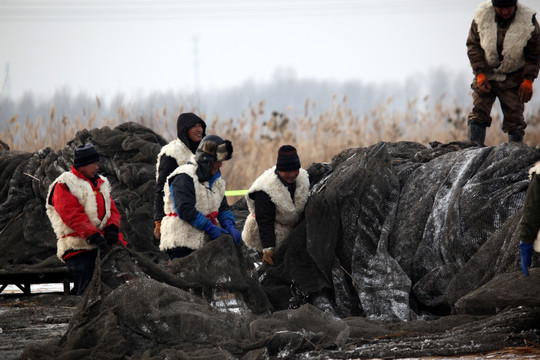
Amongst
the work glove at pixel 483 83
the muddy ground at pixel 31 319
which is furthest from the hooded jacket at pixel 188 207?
the work glove at pixel 483 83

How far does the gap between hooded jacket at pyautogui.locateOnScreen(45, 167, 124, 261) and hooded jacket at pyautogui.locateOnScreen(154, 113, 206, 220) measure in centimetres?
105

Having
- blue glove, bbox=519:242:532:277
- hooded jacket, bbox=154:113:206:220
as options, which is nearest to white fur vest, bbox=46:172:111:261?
hooded jacket, bbox=154:113:206:220

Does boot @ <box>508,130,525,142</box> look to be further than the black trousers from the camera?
Yes

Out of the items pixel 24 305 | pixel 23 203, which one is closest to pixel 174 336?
pixel 24 305

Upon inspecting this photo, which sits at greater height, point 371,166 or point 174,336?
point 371,166

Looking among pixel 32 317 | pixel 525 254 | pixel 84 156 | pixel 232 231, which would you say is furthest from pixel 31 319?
pixel 525 254

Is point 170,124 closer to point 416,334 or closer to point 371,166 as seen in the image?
point 371,166

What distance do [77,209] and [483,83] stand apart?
4.75 metres

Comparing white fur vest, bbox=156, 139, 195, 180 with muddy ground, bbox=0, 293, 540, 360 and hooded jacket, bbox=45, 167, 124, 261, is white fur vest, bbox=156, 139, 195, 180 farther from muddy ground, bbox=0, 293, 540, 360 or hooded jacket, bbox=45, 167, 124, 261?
muddy ground, bbox=0, 293, 540, 360

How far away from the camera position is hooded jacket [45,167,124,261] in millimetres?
7219

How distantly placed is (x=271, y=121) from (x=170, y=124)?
2.04m

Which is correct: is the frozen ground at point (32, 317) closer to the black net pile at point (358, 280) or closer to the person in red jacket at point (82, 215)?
the person in red jacket at point (82, 215)

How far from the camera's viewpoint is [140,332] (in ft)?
19.1

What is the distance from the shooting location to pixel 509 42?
9.00 m
